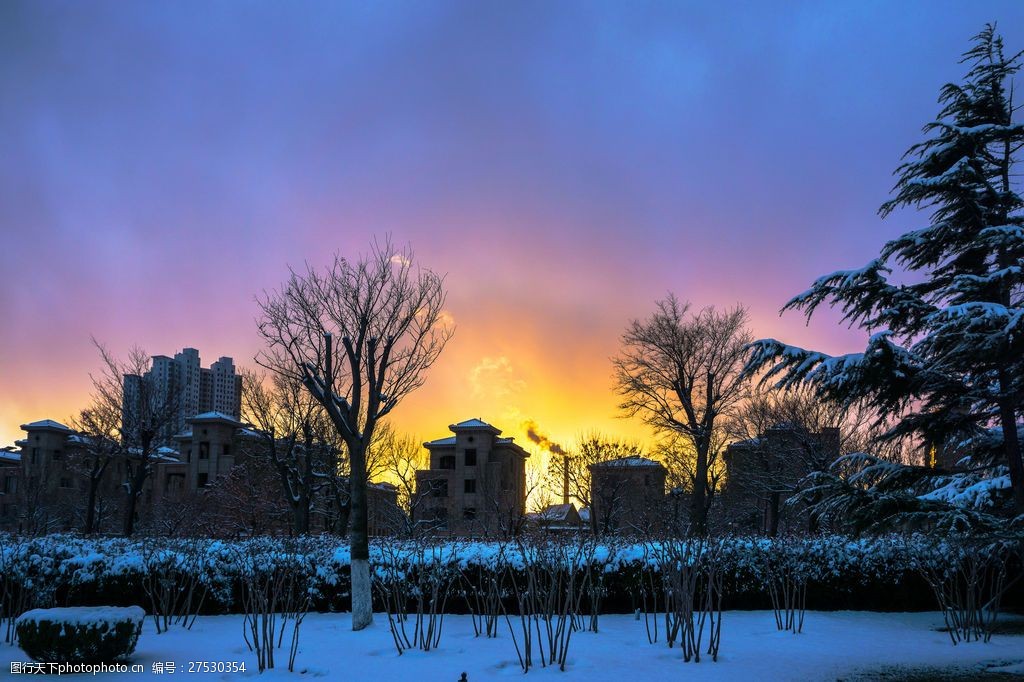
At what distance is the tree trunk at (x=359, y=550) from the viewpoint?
34.2 ft

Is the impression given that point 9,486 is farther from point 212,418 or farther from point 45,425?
point 212,418

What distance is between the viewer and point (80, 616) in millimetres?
7477

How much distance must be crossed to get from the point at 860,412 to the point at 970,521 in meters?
2.40

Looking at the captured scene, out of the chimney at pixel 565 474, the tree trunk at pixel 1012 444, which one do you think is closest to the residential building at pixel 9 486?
the chimney at pixel 565 474

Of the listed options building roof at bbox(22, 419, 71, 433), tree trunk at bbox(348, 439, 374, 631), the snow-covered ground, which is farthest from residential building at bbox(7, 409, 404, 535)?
the snow-covered ground

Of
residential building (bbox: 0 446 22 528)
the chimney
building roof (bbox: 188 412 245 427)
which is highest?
building roof (bbox: 188 412 245 427)

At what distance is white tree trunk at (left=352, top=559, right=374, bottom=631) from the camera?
10.4m

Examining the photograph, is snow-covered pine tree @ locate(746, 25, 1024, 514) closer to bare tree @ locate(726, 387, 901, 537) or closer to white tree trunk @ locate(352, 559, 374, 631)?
white tree trunk @ locate(352, 559, 374, 631)

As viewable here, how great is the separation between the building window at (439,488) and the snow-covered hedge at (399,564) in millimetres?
31553

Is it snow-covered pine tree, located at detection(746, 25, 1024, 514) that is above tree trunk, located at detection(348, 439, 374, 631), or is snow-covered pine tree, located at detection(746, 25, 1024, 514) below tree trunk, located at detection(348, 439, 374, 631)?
above

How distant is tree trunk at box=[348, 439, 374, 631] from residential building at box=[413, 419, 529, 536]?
107 feet

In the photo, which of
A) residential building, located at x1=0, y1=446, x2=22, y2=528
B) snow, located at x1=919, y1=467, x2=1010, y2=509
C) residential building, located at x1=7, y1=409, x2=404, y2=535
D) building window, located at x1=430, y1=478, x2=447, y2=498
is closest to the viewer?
snow, located at x1=919, y1=467, x2=1010, y2=509

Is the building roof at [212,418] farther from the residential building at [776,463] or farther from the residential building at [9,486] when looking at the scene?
the residential building at [776,463]

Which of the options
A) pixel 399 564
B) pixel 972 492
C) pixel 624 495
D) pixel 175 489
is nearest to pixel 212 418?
pixel 175 489
